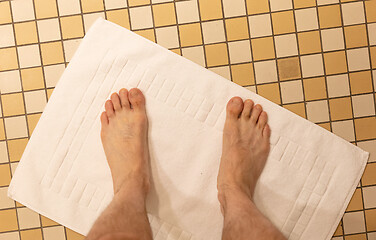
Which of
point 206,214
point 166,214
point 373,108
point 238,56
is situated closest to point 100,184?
point 166,214

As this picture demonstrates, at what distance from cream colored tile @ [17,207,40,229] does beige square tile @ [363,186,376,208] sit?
0.92m

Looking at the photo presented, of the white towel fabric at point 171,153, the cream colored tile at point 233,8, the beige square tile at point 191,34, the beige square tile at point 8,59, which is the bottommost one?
the white towel fabric at point 171,153

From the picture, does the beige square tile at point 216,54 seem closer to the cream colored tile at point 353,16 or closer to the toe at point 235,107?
the toe at point 235,107

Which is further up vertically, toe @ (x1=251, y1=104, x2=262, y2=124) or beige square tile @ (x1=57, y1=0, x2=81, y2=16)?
beige square tile @ (x1=57, y1=0, x2=81, y2=16)

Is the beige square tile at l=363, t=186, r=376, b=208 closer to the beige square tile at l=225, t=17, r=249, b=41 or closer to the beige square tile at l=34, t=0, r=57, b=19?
the beige square tile at l=225, t=17, r=249, b=41

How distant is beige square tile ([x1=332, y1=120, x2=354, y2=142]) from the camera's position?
3.79ft

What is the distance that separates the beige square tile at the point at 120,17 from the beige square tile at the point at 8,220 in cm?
61

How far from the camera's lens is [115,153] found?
1.13 meters

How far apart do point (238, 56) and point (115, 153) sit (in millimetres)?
434

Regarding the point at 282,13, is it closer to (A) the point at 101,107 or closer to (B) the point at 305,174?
(B) the point at 305,174

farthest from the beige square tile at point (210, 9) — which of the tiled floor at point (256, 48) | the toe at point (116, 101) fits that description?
the toe at point (116, 101)

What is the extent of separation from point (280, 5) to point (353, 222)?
64 cm

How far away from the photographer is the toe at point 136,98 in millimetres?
1136

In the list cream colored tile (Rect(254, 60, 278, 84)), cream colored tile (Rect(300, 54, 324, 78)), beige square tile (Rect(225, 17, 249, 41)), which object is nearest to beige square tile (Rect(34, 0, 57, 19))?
beige square tile (Rect(225, 17, 249, 41))
